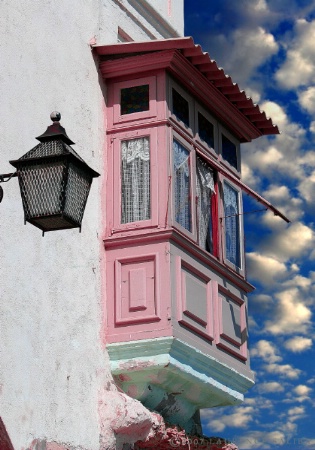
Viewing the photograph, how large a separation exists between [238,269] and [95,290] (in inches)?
83.8

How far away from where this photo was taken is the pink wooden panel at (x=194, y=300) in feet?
36.4

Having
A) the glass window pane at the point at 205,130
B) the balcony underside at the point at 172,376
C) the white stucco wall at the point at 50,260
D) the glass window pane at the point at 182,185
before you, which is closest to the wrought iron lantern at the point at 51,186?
the white stucco wall at the point at 50,260

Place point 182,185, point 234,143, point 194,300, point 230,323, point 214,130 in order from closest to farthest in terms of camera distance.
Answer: point 194,300
point 182,185
point 230,323
point 214,130
point 234,143

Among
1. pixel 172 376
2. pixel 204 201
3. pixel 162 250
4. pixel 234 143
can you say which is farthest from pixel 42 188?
pixel 234 143

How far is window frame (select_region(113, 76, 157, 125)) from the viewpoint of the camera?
11.8 m

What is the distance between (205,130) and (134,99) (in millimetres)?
1055

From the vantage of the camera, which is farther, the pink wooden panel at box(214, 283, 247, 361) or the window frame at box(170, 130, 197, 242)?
the pink wooden panel at box(214, 283, 247, 361)

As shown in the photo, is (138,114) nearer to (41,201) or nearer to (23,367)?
(23,367)

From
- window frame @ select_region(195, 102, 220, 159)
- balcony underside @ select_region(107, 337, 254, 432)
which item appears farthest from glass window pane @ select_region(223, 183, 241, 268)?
balcony underside @ select_region(107, 337, 254, 432)

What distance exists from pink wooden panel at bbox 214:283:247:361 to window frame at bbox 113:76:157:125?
199 cm

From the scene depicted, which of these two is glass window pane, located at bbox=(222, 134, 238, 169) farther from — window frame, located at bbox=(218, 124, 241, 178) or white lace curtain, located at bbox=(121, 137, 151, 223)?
white lace curtain, located at bbox=(121, 137, 151, 223)

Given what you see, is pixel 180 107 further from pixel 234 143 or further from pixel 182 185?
pixel 234 143

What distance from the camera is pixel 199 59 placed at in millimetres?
11945

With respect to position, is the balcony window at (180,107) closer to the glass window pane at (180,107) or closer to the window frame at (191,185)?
the glass window pane at (180,107)
